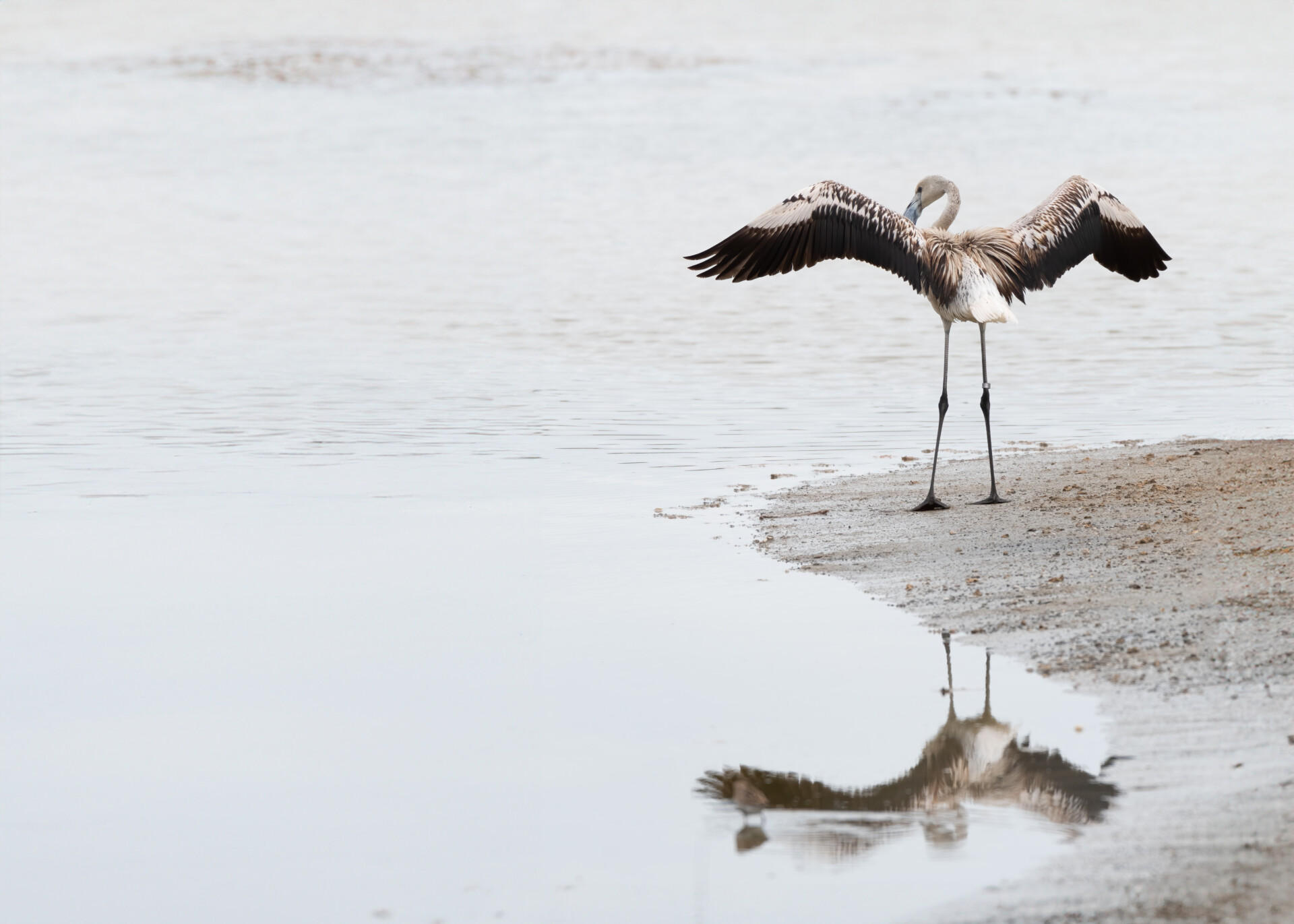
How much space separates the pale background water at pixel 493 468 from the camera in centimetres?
436

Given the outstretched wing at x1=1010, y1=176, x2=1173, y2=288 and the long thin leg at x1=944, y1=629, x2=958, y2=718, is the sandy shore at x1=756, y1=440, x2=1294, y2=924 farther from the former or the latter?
the outstretched wing at x1=1010, y1=176, x2=1173, y2=288

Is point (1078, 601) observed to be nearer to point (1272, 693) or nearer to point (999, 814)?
point (1272, 693)

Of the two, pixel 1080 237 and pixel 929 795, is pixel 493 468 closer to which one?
pixel 1080 237

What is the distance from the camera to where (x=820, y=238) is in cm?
899

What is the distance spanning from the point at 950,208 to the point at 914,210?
0.71 ft

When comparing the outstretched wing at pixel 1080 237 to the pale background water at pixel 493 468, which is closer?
the pale background water at pixel 493 468

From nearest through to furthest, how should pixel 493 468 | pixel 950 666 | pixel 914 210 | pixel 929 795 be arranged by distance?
pixel 929 795
pixel 950 666
pixel 914 210
pixel 493 468

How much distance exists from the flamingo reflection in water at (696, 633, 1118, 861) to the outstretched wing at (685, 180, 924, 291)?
4.39 meters

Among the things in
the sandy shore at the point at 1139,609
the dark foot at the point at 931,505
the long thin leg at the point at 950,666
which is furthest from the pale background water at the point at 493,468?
the dark foot at the point at 931,505

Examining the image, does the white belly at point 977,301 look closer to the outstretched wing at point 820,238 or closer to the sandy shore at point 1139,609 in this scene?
the outstretched wing at point 820,238

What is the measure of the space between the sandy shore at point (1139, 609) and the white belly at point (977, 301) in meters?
1.01

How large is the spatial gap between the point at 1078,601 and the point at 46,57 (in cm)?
4932

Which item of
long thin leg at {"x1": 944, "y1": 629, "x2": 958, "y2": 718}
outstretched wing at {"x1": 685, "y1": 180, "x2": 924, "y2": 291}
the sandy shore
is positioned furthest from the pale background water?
outstretched wing at {"x1": 685, "y1": 180, "x2": 924, "y2": 291}

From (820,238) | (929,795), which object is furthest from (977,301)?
(929,795)
